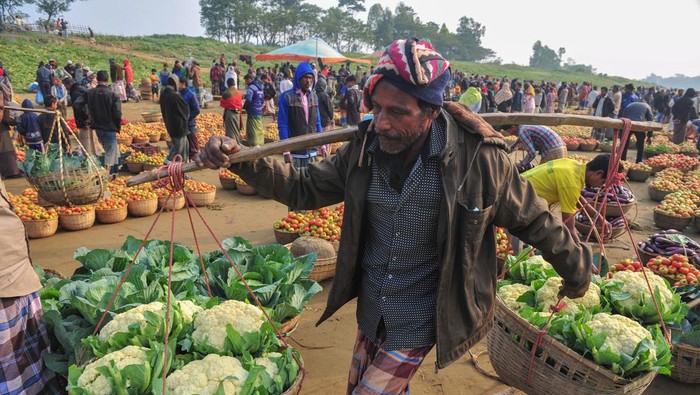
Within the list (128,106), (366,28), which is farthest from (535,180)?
(366,28)

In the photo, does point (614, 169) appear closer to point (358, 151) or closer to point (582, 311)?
point (582, 311)

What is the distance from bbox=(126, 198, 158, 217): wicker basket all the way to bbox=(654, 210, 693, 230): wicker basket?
7.61 metres

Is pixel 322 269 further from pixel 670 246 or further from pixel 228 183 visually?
pixel 228 183

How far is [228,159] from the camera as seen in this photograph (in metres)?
1.85

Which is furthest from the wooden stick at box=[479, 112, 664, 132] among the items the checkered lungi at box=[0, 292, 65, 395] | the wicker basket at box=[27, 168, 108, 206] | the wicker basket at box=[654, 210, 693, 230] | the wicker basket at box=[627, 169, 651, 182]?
the wicker basket at box=[627, 169, 651, 182]

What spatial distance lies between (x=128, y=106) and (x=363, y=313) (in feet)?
61.3

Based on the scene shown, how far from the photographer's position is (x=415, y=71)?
1569mm

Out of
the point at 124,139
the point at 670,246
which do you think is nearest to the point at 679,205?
the point at 670,246

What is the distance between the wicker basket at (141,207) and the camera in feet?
20.4

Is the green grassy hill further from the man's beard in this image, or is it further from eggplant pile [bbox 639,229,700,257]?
eggplant pile [bbox 639,229,700,257]

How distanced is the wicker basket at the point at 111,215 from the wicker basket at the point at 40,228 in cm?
56

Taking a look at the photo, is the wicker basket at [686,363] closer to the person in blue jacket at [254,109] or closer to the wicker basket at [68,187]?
the wicker basket at [68,187]

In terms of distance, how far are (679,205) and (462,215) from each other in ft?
22.9

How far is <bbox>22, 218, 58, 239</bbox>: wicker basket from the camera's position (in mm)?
5340
